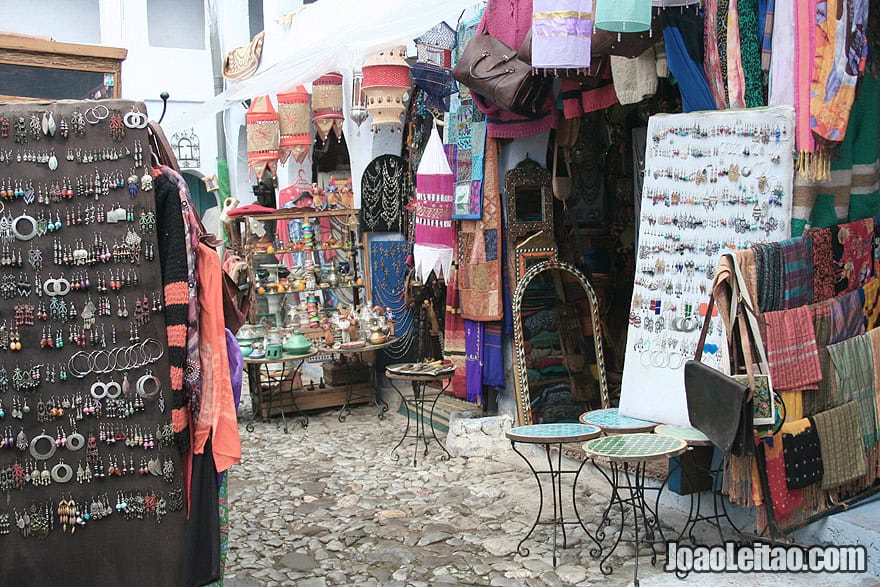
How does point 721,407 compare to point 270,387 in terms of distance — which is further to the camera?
point 270,387

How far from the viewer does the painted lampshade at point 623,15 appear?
3.95m

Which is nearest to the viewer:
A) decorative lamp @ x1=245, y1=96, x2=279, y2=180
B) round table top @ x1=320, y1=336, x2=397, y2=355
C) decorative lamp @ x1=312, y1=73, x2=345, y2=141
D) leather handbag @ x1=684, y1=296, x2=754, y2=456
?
leather handbag @ x1=684, y1=296, x2=754, y2=456

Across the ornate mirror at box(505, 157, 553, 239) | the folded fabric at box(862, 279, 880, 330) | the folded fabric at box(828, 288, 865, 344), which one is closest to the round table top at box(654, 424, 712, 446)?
the folded fabric at box(828, 288, 865, 344)

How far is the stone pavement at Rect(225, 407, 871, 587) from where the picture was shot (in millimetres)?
4385

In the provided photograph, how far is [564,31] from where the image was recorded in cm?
437

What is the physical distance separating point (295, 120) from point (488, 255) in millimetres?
4372

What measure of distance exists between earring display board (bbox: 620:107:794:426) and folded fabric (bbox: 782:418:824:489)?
1.92 ft

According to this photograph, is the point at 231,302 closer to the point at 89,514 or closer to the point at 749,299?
the point at 89,514

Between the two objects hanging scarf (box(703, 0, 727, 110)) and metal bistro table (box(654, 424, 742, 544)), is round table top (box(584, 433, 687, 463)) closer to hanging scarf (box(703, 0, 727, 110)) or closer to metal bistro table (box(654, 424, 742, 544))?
metal bistro table (box(654, 424, 742, 544))

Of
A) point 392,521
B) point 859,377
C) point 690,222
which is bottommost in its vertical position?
point 392,521

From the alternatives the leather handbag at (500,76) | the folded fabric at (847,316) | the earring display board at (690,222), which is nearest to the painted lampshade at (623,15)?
the earring display board at (690,222)

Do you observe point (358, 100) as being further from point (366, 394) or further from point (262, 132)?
point (366, 394)

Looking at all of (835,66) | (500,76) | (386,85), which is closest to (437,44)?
(386,85)

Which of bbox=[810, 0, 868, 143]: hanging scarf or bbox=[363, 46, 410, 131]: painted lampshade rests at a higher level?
bbox=[363, 46, 410, 131]: painted lampshade
